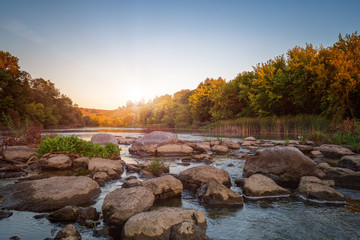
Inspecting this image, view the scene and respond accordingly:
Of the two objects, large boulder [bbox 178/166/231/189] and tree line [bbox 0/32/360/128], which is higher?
tree line [bbox 0/32/360/128]

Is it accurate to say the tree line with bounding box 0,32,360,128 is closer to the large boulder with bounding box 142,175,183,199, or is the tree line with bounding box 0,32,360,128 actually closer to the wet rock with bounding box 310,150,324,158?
the wet rock with bounding box 310,150,324,158

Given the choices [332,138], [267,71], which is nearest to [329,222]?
[332,138]

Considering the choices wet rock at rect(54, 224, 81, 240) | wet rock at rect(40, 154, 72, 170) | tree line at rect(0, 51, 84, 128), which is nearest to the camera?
wet rock at rect(54, 224, 81, 240)

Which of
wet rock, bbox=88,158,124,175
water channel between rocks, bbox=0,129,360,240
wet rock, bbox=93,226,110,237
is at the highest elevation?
wet rock, bbox=88,158,124,175

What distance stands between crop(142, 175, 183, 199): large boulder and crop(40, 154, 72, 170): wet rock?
4402 mm

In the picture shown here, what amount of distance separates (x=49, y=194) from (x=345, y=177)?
7.39m

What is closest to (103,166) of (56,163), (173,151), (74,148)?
(56,163)

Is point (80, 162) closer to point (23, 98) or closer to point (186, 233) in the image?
point (186, 233)

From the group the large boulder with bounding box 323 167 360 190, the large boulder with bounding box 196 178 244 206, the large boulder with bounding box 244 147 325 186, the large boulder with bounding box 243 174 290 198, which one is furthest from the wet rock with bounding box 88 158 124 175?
the large boulder with bounding box 323 167 360 190

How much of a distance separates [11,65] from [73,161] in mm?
50227

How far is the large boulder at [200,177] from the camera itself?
5906mm

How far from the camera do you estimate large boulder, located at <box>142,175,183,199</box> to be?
507 cm

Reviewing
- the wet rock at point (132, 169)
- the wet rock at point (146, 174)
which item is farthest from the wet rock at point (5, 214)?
the wet rock at point (132, 169)

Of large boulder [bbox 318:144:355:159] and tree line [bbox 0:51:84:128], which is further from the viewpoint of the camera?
tree line [bbox 0:51:84:128]
